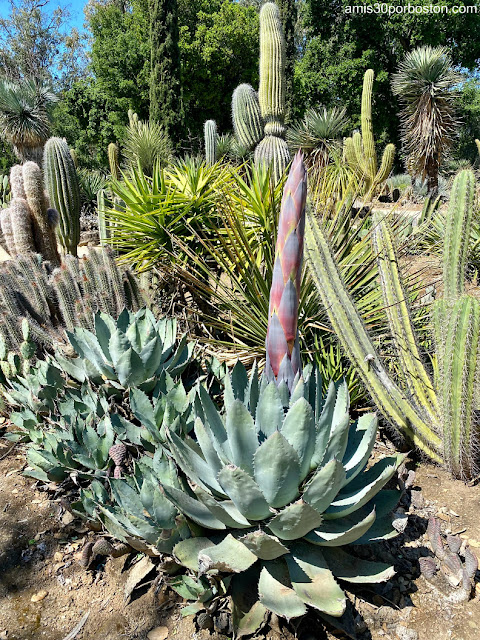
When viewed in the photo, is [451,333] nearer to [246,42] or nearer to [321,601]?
[321,601]

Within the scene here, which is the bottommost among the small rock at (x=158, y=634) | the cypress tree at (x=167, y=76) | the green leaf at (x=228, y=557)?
the small rock at (x=158, y=634)

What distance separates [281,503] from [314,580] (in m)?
0.27

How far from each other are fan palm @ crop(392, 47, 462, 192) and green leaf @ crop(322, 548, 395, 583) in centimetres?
971

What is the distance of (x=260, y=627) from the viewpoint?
1.68 metres

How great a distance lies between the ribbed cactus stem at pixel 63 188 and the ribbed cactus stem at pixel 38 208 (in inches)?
27.2

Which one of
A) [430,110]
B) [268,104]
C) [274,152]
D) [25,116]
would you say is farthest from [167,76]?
[274,152]

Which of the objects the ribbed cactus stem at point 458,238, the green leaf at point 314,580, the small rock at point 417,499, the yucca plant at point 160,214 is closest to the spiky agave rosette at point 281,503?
the green leaf at point 314,580

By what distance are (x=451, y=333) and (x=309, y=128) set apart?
36.1 ft

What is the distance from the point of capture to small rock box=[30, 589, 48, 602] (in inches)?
76.3

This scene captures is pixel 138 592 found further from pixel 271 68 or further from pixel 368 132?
pixel 368 132

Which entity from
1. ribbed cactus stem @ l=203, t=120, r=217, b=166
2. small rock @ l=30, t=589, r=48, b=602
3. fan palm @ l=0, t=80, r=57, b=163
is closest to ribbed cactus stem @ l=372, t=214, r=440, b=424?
small rock @ l=30, t=589, r=48, b=602

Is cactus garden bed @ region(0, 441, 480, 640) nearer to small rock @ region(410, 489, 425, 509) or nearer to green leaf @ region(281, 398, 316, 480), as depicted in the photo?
small rock @ region(410, 489, 425, 509)

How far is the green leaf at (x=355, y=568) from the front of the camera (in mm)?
1631

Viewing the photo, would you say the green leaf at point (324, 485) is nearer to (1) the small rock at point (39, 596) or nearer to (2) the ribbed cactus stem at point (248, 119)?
(1) the small rock at point (39, 596)
